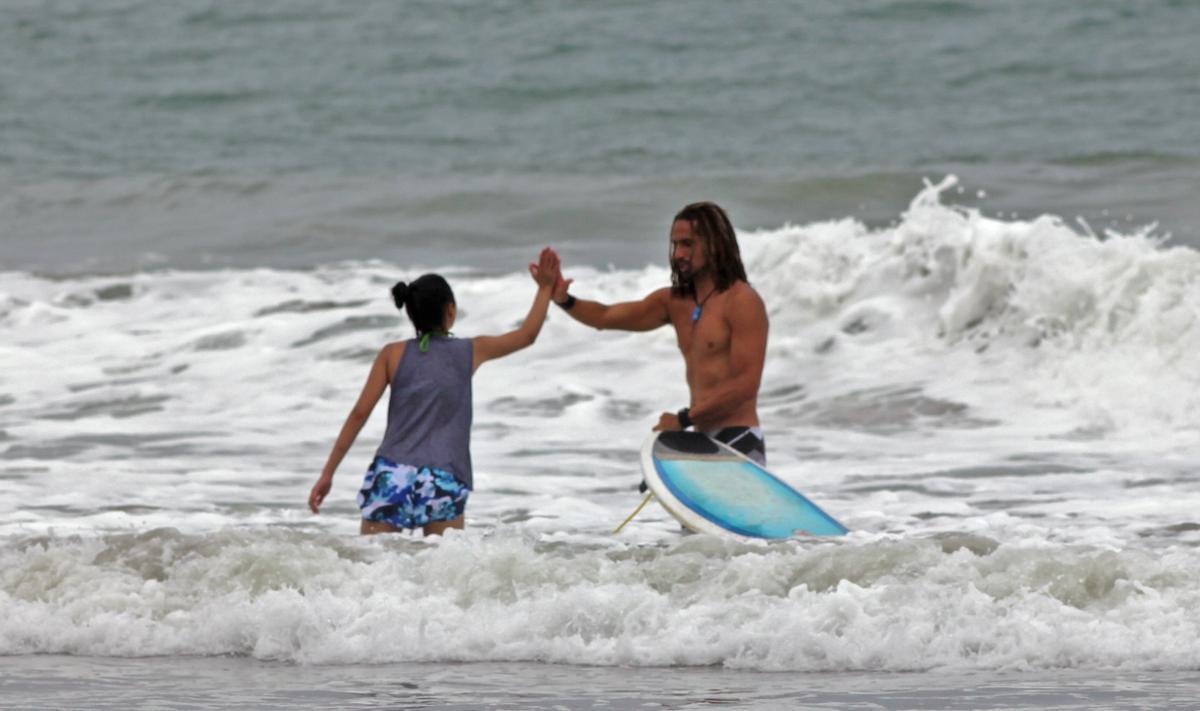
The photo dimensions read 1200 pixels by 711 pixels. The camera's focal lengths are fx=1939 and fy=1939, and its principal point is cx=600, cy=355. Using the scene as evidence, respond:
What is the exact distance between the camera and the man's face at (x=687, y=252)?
20.9ft

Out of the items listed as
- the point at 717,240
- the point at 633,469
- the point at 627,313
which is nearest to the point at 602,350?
the point at 633,469

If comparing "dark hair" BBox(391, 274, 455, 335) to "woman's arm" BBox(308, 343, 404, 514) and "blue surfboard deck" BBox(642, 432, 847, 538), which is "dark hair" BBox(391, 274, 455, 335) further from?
"blue surfboard deck" BBox(642, 432, 847, 538)

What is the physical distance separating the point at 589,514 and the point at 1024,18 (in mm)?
21955

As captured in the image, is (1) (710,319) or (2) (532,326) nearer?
(2) (532,326)

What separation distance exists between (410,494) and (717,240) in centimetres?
131

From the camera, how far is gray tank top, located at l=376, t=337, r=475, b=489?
20.7ft

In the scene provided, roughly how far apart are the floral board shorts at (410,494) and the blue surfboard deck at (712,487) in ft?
2.14

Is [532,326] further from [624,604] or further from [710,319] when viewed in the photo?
[624,604]

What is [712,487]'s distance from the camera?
645cm

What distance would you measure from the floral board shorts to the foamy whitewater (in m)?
0.12

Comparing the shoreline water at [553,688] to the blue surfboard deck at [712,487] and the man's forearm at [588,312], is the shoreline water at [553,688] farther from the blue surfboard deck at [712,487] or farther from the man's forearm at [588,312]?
the man's forearm at [588,312]

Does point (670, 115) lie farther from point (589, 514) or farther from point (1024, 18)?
point (589, 514)

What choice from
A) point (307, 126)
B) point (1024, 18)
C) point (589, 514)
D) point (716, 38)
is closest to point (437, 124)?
point (307, 126)

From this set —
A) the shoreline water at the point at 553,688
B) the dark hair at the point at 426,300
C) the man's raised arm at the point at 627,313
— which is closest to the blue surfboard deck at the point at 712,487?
the man's raised arm at the point at 627,313
